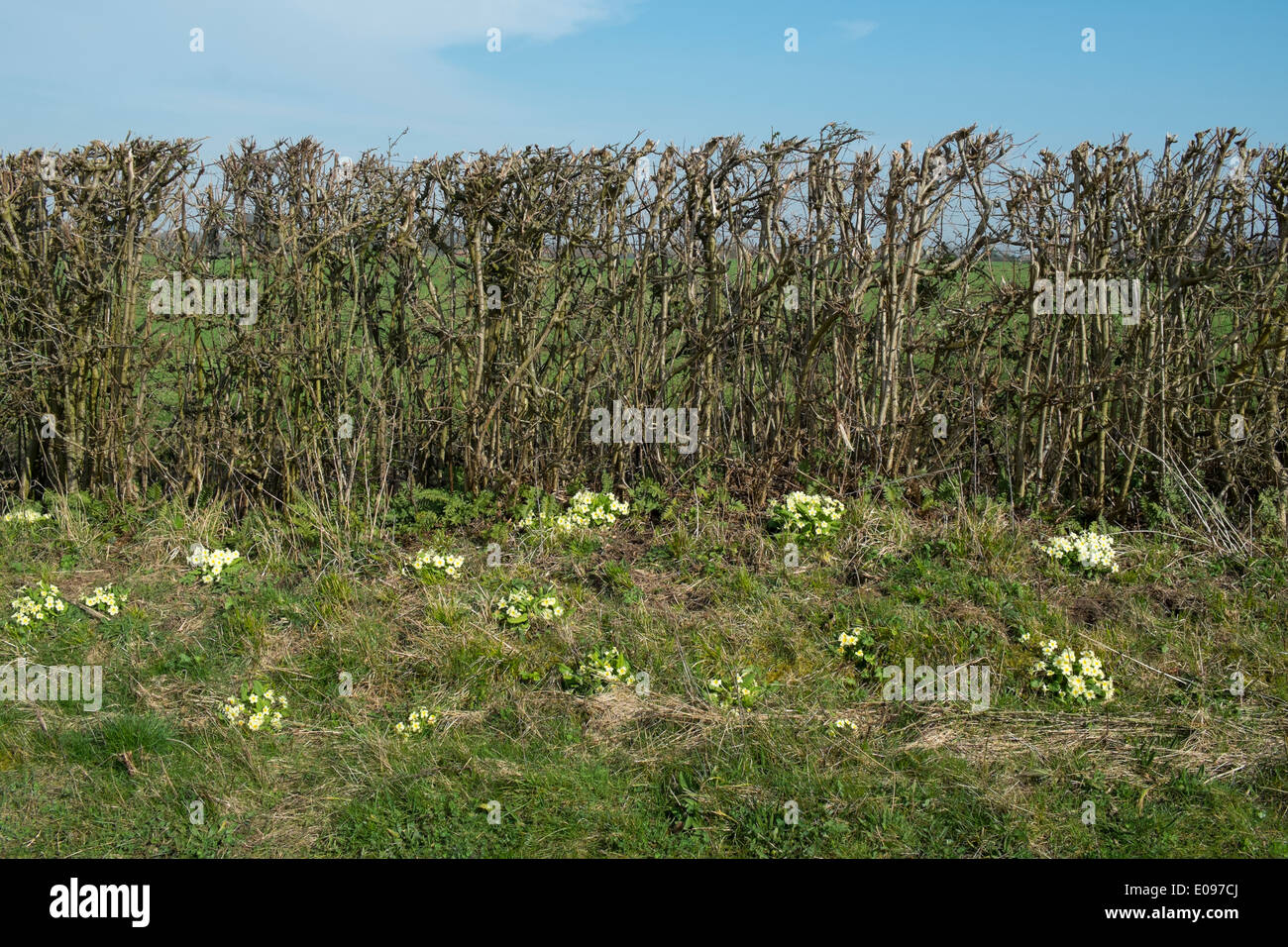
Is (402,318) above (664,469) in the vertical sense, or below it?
above

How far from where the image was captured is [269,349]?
5.48 meters

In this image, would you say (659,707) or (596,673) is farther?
(596,673)

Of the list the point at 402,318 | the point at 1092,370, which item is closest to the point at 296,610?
the point at 402,318

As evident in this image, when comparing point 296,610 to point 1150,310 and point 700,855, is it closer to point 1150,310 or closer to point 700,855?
A: point 700,855

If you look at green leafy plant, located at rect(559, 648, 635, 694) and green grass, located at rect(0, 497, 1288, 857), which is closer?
green grass, located at rect(0, 497, 1288, 857)

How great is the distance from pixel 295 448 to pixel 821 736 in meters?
3.49

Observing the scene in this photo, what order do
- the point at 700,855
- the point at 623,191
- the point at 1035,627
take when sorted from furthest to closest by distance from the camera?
the point at 623,191 < the point at 1035,627 < the point at 700,855

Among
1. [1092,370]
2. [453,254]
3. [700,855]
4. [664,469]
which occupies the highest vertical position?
[453,254]

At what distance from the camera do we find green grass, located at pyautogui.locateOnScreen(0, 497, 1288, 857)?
3.41 metres

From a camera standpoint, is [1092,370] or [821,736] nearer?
[821,736]

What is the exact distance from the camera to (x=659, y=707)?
4.00 metres

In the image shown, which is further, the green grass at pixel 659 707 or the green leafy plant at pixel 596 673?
the green leafy plant at pixel 596 673

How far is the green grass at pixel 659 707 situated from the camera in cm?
341

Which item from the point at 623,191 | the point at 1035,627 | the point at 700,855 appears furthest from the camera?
the point at 623,191
